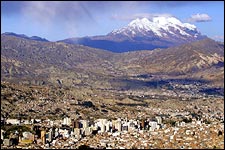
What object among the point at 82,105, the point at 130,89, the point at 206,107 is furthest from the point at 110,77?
the point at 82,105

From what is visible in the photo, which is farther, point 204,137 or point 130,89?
point 130,89

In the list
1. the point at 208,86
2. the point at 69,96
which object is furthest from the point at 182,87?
the point at 69,96

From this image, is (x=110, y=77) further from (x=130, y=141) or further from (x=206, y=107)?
(x=130, y=141)

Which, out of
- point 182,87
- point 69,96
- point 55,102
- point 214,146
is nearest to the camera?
point 214,146

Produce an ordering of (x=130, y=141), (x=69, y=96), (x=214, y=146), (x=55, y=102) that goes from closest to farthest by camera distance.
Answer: (x=214, y=146) < (x=130, y=141) < (x=55, y=102) < (x=69, y=96)

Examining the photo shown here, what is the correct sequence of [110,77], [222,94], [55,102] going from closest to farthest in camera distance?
[55,102] → [222,94] → [110,77]

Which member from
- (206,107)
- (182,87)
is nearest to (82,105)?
(206,107)

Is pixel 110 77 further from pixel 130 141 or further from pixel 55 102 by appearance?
pixel 130 141

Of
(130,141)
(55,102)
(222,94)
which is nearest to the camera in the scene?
(130,141)

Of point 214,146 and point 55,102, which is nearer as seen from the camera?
point 214,146
